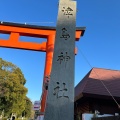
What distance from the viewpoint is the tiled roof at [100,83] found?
10.7 m

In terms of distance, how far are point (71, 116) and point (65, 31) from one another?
2.31 metres

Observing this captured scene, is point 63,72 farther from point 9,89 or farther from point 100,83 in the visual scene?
point 9,89

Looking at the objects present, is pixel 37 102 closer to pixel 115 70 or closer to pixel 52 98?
pixel 52 98

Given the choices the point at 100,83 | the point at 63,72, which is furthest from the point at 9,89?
the point at 63,72

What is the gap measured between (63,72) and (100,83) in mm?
7117

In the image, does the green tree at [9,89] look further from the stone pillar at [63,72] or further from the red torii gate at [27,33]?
the stone pillar at [63,72]

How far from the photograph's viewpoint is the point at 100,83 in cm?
1171

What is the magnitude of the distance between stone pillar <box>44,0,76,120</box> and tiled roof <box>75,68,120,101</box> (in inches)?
210

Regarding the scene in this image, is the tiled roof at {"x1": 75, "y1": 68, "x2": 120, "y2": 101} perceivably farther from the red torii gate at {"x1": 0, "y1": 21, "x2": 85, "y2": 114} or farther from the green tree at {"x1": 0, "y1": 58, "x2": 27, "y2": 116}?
the green tree at {"x1": 0, "y1": 58, "x2": 27, "y2": 116}

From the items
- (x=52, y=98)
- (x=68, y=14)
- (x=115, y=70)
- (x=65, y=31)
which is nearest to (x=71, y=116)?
(x=52, y=98)

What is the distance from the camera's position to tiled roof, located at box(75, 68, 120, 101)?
10680 millimetres

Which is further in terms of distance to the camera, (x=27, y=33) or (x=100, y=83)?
(x=100, y=83)

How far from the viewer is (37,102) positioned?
31.6 ft

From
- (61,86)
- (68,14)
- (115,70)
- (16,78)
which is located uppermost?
(16,78)
